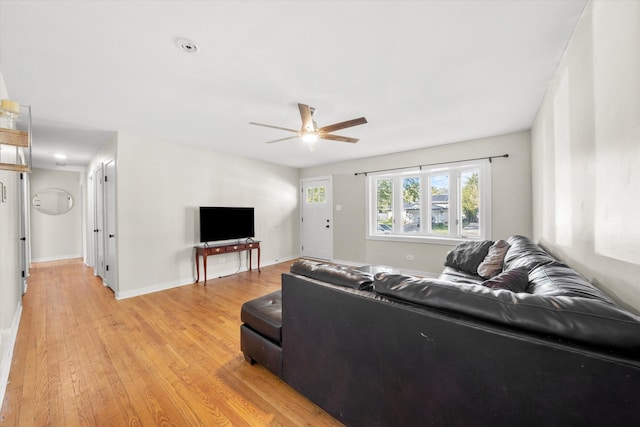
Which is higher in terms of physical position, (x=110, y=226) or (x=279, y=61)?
(x=279, y=61)

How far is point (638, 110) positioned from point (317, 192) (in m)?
5.40

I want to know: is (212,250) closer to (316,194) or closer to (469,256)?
(316,194)

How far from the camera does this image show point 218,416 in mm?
1513

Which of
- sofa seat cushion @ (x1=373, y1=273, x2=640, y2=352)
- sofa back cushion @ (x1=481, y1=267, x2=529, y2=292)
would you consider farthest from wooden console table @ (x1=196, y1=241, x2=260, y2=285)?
sofa back cushion @ (x1=481, y1=267, x2=529, y2=292)

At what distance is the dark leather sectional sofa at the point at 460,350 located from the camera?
749 mm

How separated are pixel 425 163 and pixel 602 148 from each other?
3.30m

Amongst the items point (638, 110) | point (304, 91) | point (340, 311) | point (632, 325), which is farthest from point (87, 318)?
point (638, 110)

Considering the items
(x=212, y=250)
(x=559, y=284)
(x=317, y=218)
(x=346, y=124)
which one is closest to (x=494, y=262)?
(x=559, y=284)

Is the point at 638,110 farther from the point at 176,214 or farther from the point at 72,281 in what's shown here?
the point at 72,281

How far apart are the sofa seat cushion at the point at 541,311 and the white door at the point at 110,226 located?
421 centimetres

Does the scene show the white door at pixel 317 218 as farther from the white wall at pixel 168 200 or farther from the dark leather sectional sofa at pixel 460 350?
A: the dark leather sectional sofa at pixel 460 350

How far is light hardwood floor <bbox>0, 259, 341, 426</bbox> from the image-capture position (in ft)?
5.01

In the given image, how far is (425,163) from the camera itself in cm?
452

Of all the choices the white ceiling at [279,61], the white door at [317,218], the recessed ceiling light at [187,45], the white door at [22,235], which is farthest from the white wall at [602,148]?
the white door at [22,235]
